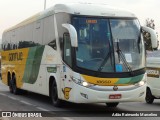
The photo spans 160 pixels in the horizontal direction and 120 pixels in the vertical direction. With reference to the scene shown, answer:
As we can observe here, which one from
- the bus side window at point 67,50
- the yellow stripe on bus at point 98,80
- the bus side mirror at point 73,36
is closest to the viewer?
the bus side mirror at point 73,36

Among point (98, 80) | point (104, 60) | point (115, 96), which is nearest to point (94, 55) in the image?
point (104, 60)

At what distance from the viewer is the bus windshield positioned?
12.8 meters

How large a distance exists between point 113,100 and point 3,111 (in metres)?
3.59

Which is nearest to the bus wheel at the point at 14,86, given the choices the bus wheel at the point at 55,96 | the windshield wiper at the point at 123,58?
the bus wheel at the point at 55,96

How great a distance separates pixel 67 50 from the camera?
13.4 m

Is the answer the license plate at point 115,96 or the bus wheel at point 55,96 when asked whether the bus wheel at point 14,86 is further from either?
the license plate at point 115,96

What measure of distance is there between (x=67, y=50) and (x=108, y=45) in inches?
51.9

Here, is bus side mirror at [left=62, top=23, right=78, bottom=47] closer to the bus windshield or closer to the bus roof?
the bus windshield

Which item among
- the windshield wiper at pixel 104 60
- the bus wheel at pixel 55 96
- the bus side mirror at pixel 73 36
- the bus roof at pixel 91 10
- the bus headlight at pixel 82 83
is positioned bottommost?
the bus wheel at pixel 55 96

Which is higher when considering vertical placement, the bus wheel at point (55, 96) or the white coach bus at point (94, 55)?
the white coach bus at point (94, 55)

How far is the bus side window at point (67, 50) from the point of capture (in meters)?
13.2

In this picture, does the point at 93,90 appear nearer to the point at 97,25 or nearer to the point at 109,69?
the point at 109,69

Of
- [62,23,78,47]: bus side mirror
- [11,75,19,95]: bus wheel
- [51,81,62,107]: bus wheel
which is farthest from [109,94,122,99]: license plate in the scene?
[11,75,19,95]: bus wheel

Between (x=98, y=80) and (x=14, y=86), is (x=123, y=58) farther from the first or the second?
(x=14, y=86)
